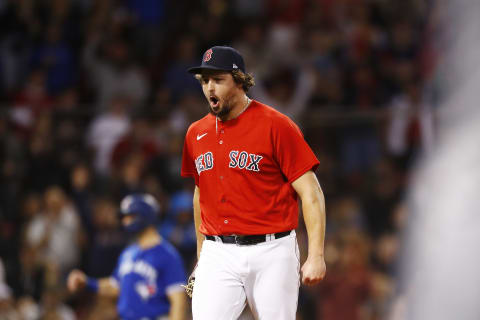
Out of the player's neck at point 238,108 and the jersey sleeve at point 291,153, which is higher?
the player's neck at point 238,108

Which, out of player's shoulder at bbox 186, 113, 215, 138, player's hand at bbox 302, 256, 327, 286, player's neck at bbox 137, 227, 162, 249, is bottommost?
player's neck at bbox 137, 227, 162, 249

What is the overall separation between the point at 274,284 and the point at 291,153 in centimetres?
70

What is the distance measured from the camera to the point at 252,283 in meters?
4.60

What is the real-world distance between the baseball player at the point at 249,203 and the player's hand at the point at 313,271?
12 cm

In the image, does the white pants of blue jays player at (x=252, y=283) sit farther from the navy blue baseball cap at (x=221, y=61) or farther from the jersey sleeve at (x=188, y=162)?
the navy blue baseball cap at (x=221, y=61)

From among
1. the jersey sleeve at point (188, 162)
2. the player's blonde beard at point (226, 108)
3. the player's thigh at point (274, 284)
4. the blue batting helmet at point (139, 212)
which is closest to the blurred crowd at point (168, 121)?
the blue batting helmet at point (139, 212)

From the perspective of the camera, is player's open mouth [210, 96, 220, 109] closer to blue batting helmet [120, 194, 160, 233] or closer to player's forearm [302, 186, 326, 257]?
player's forearm [302, 186, 326, 257]

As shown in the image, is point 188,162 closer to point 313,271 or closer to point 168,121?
point 313,271

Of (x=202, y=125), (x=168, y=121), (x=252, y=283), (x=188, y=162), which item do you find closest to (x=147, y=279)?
(x=188, y=162)

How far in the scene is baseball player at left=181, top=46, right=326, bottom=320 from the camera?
15.0ft

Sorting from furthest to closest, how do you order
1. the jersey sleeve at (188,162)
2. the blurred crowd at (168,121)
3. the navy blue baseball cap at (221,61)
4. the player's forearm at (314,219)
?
1. the blurred crowd at (168,121)
2. the jersey sleeve at (188,162)
3. the navy blue baseball cap at (221,61)
4. the player's forearm at (314,219)

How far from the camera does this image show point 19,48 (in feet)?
37.0

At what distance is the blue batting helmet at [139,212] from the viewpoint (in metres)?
6.93

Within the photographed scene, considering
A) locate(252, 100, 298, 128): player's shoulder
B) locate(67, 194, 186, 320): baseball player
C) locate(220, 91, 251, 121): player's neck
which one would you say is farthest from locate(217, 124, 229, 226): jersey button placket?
locate(67, 194, 186, 320): baseball player
